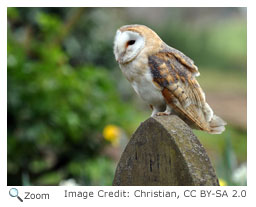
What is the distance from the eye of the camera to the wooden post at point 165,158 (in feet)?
6.06

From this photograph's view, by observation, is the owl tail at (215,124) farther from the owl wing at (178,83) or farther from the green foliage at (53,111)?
the green foliage at (53,111)

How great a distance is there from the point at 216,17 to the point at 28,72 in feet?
41.0

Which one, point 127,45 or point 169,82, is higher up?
point 127,45

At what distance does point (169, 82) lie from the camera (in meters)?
A: 2.30

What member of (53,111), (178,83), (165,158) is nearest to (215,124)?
(178,83)

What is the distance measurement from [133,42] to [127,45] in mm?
35

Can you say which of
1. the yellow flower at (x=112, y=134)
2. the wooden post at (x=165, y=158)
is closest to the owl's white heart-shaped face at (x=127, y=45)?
the wooden post at (x=165, y=158)

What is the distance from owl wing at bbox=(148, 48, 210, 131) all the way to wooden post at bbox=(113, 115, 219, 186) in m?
0.30

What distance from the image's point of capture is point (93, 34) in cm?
681

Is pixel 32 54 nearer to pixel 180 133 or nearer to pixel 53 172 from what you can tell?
pixel 53 172
